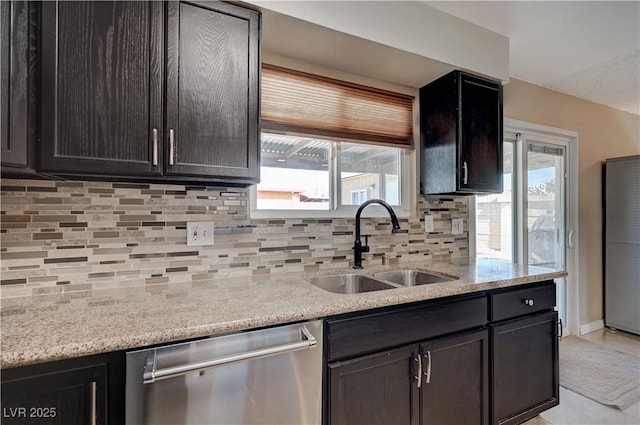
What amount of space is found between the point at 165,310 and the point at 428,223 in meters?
1.79

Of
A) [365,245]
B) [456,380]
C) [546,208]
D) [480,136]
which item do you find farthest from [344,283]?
[546,208]

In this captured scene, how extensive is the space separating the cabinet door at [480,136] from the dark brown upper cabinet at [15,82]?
81.8 inches

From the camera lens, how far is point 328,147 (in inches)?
78.7

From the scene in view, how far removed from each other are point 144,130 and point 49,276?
2.44 feet

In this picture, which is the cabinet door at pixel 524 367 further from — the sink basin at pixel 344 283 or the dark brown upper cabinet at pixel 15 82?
the dark brown upper cabinet at pixel 15 82

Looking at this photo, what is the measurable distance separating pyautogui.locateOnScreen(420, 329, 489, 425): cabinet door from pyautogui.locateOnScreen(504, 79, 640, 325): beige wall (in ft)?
7.93

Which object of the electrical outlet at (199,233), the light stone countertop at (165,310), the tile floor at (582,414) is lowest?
the tile floor at (582,414)

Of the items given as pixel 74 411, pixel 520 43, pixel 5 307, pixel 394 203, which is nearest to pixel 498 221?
pixel 394 203

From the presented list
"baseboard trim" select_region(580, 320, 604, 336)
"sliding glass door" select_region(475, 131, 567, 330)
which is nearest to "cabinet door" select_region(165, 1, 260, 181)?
"sliding glass door" select_region(475, 131, 567, 330)

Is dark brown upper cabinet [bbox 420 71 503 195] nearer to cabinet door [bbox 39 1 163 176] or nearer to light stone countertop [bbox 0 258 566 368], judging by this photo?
light stone countertop [bbox 0 258 566 368]

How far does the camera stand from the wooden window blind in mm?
1751

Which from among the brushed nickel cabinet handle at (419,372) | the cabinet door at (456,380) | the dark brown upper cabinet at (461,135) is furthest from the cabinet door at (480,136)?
the brushed nickel cabinet handle at (419,372)

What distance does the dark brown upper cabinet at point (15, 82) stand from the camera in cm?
96

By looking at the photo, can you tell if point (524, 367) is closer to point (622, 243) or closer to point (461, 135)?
point (461, 135)
